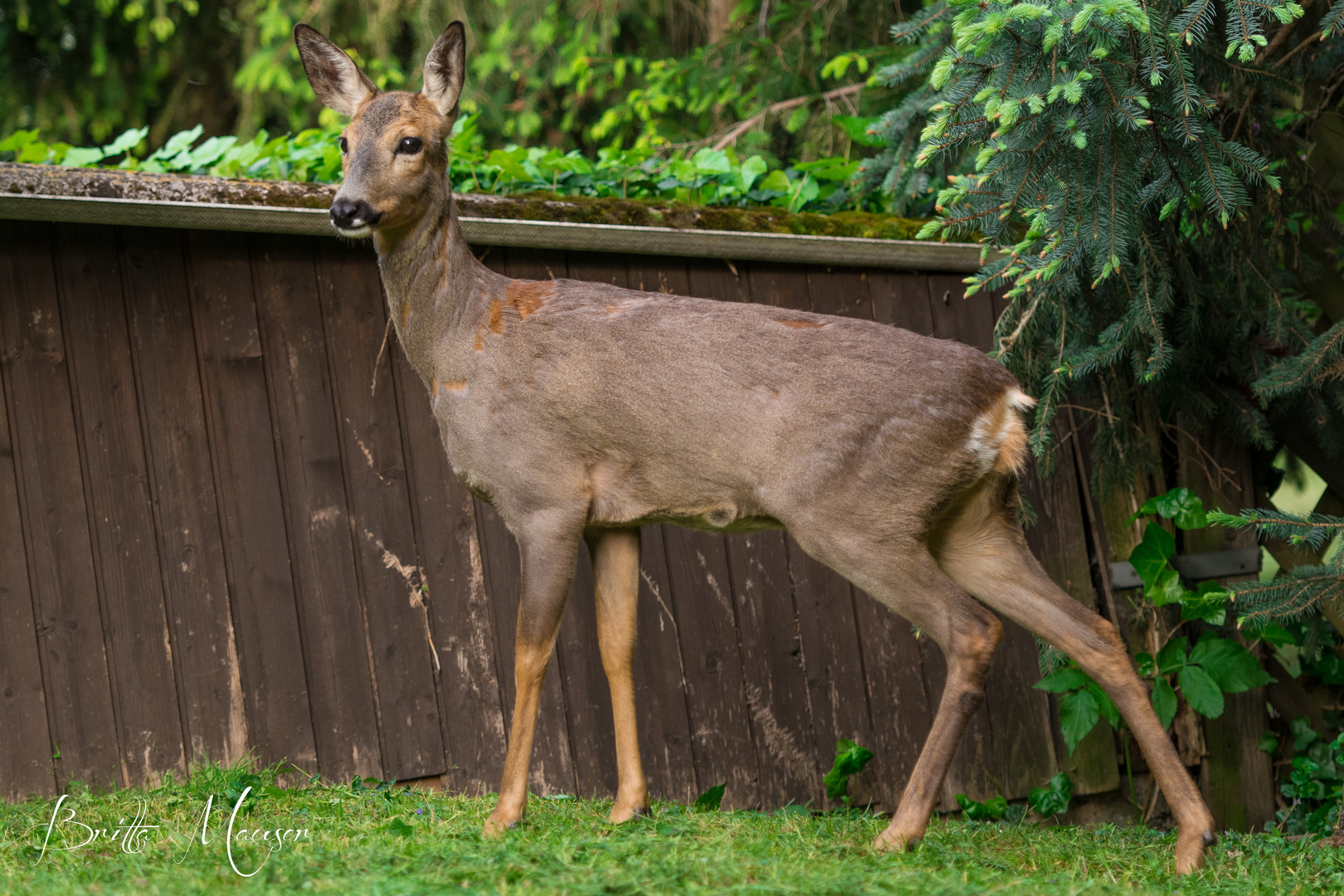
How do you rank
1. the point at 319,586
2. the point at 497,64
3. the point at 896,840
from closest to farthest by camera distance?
the point at 896,840 → the point at 319,586 → the point at 497,64

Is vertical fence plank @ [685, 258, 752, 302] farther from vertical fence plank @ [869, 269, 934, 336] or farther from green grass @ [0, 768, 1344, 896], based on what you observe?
green grass @ [0, 768, 1344, 896]

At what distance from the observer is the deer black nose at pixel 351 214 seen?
379 centimetres

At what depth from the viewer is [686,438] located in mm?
3986

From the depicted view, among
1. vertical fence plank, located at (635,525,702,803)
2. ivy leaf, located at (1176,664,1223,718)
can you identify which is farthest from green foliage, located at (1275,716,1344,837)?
vertical fence plank, located at (635,525,702,803)

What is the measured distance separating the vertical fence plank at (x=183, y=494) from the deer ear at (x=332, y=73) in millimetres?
1022

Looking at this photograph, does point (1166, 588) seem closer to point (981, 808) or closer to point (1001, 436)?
point (981, 808)

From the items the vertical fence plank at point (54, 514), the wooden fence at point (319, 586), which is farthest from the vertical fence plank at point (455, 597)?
the vertical fence plank at point (54, 514)

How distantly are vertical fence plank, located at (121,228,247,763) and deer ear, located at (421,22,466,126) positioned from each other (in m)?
1.39

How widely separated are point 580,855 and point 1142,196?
279 centimetres

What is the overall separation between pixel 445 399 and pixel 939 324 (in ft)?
9.18

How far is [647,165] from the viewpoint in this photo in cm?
606

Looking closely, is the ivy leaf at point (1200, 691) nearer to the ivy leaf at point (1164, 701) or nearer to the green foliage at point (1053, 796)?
the ivy leaf at point (1164, 701)

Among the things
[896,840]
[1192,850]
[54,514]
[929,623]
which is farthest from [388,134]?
[1192,850]

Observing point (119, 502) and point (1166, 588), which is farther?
point (1166, 588)
